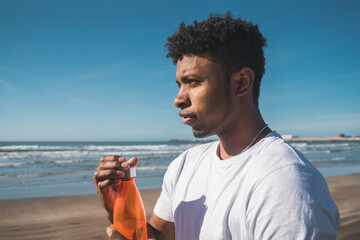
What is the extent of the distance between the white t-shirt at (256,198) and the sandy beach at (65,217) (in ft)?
12.3

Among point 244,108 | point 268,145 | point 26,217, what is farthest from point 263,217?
point 26,217

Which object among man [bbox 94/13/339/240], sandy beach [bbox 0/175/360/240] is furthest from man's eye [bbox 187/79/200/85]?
sandy beach [bbox 0/175/360/240]

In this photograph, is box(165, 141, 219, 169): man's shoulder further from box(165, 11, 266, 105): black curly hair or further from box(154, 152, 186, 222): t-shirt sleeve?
box(165, 11, 266, 105): black curly hair

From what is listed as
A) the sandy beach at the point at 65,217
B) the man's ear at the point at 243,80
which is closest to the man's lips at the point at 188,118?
the man's ear at the point at 243,80

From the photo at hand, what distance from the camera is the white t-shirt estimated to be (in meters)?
1.08

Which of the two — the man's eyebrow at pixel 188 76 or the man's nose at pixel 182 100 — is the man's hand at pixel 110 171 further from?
the man's eyebrow at pixel 188 76

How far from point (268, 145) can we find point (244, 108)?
0.95ft

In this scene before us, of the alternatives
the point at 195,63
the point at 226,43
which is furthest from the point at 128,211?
the point at 226,43

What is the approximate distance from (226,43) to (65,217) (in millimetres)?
5489

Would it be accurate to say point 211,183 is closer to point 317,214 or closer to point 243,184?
point 243,184

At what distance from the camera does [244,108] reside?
63.1 inches

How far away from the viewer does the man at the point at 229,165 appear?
1.11 meters

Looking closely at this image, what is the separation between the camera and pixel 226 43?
1.54 meters

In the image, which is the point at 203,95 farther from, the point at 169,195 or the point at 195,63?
the point at 169,195
